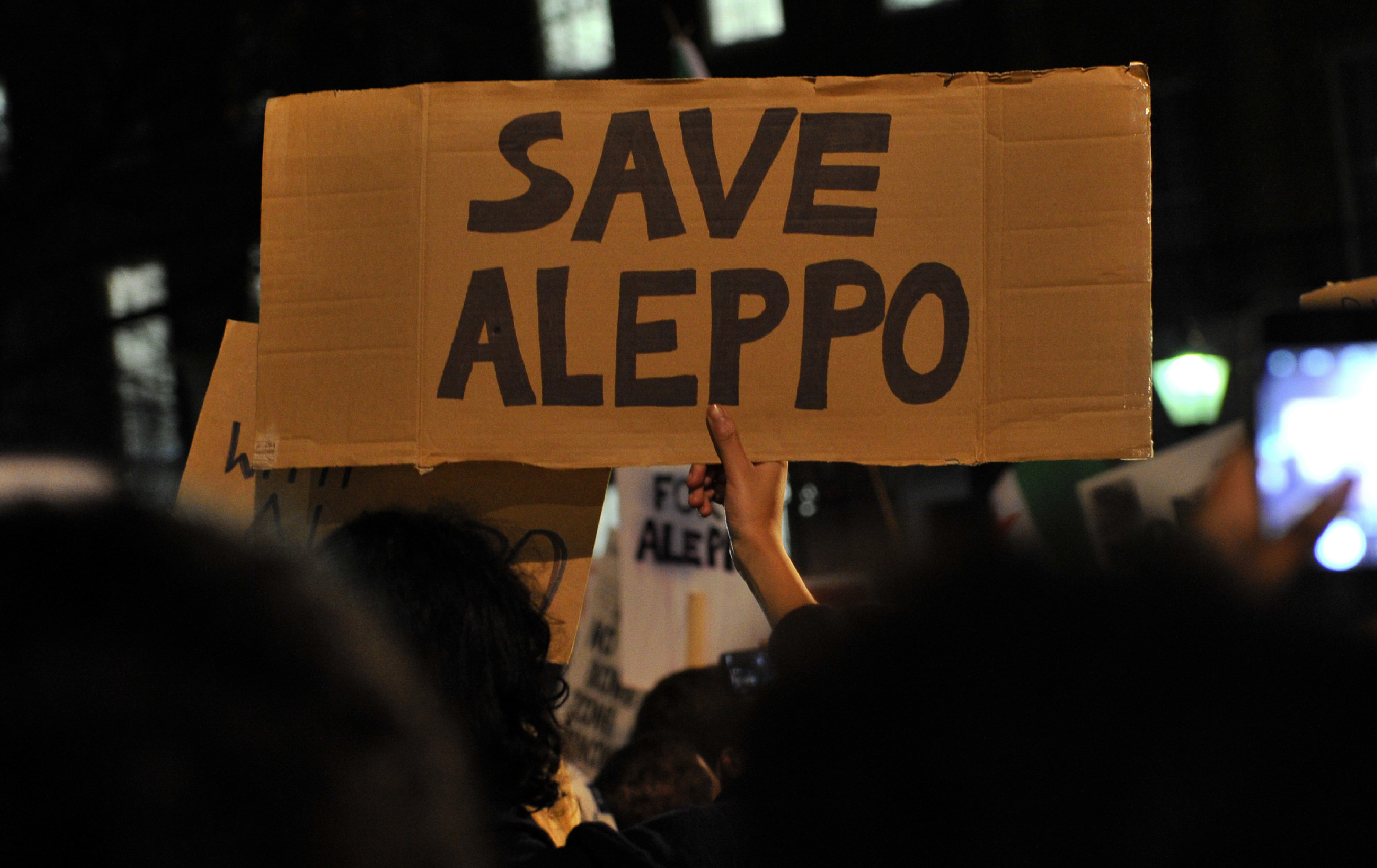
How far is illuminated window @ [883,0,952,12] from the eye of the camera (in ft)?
46.0

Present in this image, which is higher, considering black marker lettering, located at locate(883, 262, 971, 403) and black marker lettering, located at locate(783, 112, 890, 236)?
black marker lettering, located at locate(783, 112, 890, 236)

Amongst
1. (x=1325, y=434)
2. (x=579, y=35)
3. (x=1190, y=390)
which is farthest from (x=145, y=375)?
(x=1325, y=434)

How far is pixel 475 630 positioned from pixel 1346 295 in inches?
66.0

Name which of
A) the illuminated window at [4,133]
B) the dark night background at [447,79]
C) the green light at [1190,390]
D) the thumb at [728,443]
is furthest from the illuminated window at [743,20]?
the thumb at [728,443]

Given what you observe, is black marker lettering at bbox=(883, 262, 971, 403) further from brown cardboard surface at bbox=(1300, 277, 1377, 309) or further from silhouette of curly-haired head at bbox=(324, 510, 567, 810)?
brown cardboard surface at bbox=(1300, 277, 1377, 309)

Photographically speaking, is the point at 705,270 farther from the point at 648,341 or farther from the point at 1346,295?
the point at 1346,295

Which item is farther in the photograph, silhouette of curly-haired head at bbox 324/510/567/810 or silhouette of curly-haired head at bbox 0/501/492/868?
silhouette of curly-haired head at bbox 324/510/567/810

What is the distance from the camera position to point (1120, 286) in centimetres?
180

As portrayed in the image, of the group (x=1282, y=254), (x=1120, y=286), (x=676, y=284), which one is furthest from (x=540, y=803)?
(x=1282, y=254)

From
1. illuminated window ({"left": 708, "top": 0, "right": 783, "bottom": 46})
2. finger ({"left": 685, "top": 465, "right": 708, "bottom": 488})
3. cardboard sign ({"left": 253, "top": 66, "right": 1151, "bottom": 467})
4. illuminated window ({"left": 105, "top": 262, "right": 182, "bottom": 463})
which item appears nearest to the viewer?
cardboard sign ({"left": 253, "top": 66, "right": 1151, "bottom": 467})

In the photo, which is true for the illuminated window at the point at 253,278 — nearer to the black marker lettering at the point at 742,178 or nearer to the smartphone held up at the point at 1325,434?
the smartphone held up at the point at 1325,434

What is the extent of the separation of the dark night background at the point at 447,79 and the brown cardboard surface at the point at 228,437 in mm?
5848

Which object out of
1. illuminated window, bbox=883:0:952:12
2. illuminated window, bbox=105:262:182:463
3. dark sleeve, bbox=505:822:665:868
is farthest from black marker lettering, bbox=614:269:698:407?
illuminated window, bbox=883:0:952:12

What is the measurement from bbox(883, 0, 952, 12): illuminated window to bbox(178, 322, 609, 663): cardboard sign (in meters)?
13.3
